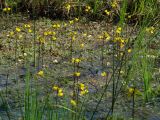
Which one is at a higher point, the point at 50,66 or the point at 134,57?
the point at 134,57

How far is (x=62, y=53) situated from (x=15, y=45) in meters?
0.53

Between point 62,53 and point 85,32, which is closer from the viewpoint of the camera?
point 62,53

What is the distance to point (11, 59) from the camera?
477cm

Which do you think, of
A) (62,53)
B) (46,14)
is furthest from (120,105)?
(46,14)

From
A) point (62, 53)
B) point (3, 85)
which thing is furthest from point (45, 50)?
point (3, 85)

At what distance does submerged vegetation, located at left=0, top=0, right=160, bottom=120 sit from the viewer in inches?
138

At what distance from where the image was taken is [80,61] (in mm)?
4781

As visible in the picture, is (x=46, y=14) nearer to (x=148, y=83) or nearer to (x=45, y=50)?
(x=45, y=50)

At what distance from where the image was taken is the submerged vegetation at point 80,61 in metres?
3.51

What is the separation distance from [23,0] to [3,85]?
2141 millimetres

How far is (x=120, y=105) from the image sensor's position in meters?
3.79

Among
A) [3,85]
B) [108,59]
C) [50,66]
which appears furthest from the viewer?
[108,59]

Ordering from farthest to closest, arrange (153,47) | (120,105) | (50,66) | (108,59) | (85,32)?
(85,32)
(153,47)
(108,59)
(50,66)
(120,105)

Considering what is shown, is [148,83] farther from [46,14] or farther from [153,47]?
[46,14]
